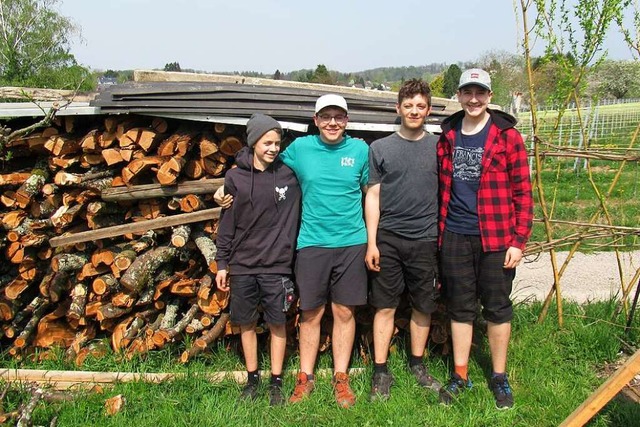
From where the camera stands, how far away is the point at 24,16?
1575 inches

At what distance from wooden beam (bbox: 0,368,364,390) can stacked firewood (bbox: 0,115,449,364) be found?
0.27 metres

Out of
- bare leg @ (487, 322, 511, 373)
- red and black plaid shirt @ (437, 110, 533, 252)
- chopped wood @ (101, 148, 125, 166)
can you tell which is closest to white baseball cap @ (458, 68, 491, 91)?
red and black plaid shirt @ (437, 110, 533, 252)

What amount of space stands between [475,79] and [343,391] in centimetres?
216

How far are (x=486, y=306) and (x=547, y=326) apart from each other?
130cm

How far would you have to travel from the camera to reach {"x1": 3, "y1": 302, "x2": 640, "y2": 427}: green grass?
326 centimetres

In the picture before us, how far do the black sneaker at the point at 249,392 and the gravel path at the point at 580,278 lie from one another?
294cm

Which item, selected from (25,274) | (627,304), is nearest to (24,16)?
(25,274)

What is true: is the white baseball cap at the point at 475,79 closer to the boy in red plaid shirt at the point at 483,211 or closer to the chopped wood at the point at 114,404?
the boy in red plaid shirt at the point at 483,211

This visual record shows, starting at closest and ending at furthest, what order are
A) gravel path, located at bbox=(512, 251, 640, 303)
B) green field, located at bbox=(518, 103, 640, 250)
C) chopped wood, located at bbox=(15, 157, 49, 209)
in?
chopped wood, located at bbox=(15, 157, 49, 209), green field, located at bbox=(518, 103, 640, 250), gravel path, located at bbox=(512, 251, 640, 303)

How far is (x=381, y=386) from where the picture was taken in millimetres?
3545

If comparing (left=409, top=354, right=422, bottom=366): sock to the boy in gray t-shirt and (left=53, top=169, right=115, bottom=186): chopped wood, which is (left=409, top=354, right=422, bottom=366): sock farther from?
(left=53, top=169, right=115, bottom=186): chopped wood

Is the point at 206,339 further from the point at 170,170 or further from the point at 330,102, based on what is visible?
the point at 330,102

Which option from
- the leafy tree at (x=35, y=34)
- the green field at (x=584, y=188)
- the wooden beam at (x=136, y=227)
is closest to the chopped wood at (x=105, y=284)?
the wooden beam at (x=136, y=227)

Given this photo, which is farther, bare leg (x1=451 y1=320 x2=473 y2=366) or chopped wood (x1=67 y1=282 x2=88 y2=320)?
chopped wood (x1=67 y1=282 x2=88 y2=320)
